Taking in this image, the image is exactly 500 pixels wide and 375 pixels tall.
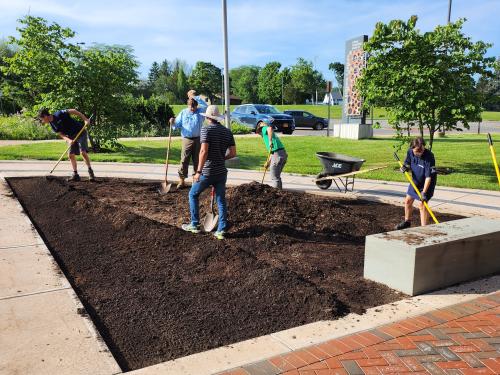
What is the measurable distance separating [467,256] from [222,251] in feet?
8.72

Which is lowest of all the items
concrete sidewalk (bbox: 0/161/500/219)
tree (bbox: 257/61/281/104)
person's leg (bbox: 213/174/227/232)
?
concrete sidewalk (bbox: 0/161/500/219)

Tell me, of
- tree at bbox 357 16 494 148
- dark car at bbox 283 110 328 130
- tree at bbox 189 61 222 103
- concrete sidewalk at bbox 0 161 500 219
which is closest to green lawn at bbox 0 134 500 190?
concrete sidewalk at bbox 0 161 500 219

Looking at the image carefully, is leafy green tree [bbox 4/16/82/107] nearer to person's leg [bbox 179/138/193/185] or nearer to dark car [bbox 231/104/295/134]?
person's leg [bbox 179/138/193/185]

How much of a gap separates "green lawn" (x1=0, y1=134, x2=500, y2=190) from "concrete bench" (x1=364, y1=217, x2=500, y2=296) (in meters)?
5.57

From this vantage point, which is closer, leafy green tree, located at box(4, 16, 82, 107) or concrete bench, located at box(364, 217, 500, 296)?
concrete bench, located at box(364, 217, 500, 296)

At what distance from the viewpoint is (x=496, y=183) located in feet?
34.5

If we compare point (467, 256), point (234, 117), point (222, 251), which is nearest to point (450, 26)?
point (467, 256)

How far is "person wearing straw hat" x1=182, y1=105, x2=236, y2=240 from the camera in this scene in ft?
18.9

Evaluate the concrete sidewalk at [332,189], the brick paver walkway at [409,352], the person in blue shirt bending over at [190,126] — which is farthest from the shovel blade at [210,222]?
the concrete sidewalk at [332,189]

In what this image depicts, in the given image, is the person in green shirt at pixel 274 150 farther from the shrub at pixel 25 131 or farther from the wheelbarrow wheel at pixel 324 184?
the shrub at pixel 25 131

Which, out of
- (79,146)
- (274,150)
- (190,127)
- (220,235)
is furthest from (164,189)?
(220,235)

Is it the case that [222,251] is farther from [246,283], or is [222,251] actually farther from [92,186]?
[92,186]

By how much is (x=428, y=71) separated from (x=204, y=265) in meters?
7.50

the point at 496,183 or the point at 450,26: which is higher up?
the point at 450,26
